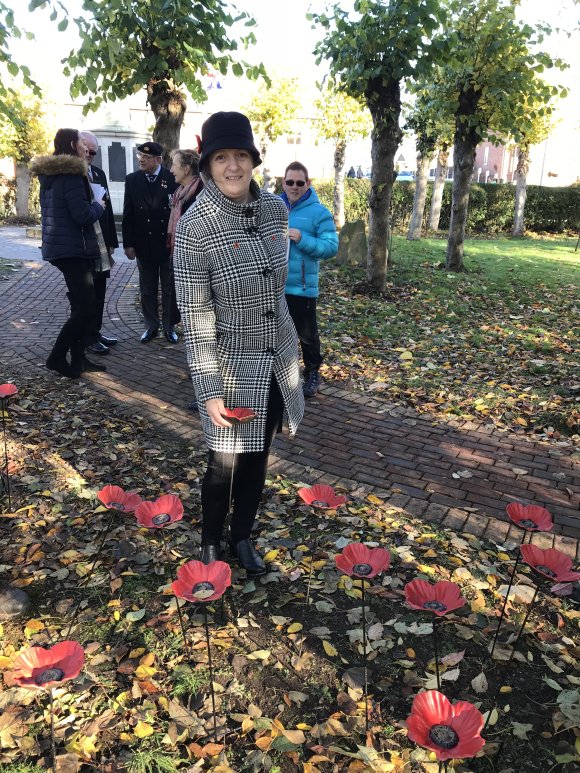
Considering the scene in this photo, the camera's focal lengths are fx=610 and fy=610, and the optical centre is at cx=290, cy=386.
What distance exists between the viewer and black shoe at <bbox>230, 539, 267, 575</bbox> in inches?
117

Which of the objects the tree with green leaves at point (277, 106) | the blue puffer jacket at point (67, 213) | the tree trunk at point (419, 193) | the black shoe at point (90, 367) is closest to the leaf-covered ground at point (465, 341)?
the black shoe at point (90, 367)

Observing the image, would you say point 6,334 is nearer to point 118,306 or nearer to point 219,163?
point 118,306

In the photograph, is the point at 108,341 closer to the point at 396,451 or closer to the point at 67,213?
the point at 67,213

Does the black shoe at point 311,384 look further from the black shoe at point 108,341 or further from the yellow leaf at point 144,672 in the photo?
the yellow leaf at point 144,672

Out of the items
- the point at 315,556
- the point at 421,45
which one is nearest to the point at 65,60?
the point at 421,45

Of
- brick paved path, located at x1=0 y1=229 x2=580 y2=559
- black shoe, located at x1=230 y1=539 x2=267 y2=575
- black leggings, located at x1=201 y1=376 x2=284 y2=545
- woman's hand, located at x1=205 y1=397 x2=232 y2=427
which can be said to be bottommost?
brick paved path, located at x1=0 y1=229 x2=580 y2=559

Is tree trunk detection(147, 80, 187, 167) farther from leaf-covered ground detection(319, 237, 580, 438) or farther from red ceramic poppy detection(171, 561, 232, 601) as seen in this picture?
red ceramic poppy detection(171, 561, 232, 601)

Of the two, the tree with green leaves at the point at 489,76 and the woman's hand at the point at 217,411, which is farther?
the tree with green leaves at the point at 489,76

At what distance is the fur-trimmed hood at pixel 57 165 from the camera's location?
5008mm

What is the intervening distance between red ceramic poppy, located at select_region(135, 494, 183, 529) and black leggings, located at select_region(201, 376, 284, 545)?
11.7 inches

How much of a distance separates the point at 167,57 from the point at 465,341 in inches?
207

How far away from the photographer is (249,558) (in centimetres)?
299

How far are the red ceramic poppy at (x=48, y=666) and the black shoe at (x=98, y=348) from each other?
5.11 meters

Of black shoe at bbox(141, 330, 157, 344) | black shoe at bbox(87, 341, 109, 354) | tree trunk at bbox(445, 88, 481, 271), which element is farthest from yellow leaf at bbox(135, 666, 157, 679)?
tree trunk at bbox(445, 88, 481, 271)
